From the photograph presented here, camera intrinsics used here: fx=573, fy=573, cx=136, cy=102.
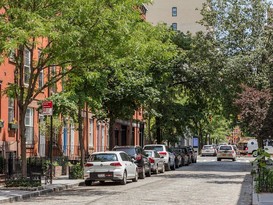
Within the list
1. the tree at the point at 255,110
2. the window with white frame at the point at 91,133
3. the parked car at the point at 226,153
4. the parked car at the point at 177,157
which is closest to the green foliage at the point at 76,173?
the tree at the point at 255,110

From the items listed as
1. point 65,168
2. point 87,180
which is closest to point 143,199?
point 87,180

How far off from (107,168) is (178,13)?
87.6 m

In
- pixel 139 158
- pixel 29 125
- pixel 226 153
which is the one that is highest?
pixel 29 125

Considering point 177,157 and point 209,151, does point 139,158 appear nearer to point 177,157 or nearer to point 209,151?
point 177,157

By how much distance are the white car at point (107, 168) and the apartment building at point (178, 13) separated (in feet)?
279

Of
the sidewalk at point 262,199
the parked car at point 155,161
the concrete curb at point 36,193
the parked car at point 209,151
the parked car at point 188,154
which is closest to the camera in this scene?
the sidewalk at point 262,199

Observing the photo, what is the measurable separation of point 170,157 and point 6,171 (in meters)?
16.9

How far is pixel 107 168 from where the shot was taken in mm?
24766

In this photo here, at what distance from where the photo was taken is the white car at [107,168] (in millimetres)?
24703

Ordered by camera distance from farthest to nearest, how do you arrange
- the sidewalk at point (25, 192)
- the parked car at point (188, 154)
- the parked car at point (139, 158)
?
1. the parked car at point (188, 154)
2. the parked car at point (139, 158)
3. the sidewalk at point (25, 192)

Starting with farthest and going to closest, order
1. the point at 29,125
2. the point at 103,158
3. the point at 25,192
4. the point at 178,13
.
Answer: the point at 178,13
the point at 29,125
the point at 103,158
the point at 25,192

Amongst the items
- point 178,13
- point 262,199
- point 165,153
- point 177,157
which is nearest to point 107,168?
point 262,199

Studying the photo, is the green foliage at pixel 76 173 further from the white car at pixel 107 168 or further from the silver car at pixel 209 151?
the silver car at pixel 209 151

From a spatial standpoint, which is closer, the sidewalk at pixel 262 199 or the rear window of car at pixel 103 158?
the sidewalk at pixel 262 199
